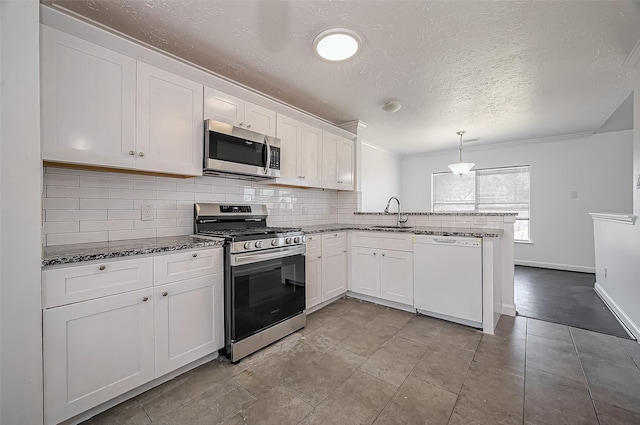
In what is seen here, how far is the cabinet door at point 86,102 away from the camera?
59.4 inches

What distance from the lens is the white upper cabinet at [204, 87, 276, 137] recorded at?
2.24 m

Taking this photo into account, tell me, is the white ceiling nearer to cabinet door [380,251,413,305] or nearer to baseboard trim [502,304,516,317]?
cabinet door [380,251,413,305]

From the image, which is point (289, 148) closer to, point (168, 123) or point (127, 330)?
point (168, 123)

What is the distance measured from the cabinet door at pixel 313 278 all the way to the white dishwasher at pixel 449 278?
1.02 metres

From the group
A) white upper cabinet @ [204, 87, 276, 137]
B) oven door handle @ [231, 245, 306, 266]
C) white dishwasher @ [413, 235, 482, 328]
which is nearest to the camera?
oven door handle @ [231, 245, 306, 266]

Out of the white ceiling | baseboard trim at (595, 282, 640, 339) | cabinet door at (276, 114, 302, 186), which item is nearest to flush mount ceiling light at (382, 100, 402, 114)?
the white ceiling

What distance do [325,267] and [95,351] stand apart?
2.04 metres

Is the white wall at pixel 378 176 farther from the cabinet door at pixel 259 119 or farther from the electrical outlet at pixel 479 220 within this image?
the cabinet door at pixel 259 119

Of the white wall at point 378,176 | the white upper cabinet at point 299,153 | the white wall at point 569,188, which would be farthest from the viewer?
the white wall at point 378,176

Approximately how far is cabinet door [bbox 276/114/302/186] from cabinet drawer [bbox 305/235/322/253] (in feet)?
2.17

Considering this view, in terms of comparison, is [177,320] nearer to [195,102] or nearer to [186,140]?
[186,140]

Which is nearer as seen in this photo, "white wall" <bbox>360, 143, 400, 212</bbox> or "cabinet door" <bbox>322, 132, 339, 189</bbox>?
"cabinet door" <bbox>322, 132, 339, 189</bbox>

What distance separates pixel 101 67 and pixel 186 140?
63cm

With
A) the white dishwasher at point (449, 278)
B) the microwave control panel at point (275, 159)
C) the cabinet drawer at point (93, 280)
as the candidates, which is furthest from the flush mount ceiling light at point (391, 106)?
the cabinet drawer at point (93, 280)
